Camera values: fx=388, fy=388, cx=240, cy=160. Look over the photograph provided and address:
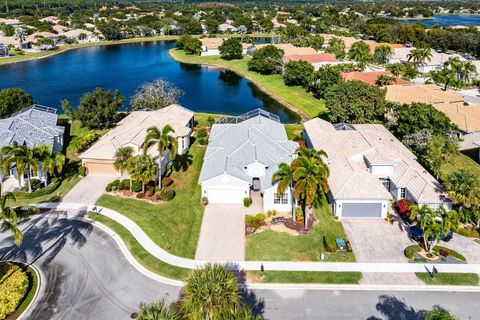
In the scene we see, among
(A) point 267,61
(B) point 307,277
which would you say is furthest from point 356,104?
(A) point 267,61

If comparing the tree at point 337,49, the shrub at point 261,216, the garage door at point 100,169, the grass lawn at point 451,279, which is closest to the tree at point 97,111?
the garage door at point 100,169

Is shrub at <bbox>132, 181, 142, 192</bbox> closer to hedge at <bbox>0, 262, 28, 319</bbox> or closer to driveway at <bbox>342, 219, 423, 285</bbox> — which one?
hedge at <bbox>0, 262, 28, 319</bbox>

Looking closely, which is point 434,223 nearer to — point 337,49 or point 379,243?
point 379,243

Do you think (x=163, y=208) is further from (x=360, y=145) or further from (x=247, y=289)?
(x=360, y=145)

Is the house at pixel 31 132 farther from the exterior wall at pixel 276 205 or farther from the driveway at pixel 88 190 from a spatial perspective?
the exterior wall at pixel 276 205

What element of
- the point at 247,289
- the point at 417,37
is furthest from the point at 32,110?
the point at 417,37

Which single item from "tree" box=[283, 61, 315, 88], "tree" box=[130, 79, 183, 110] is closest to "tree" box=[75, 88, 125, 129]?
"tree" box=[130, 79, 183, 110]
